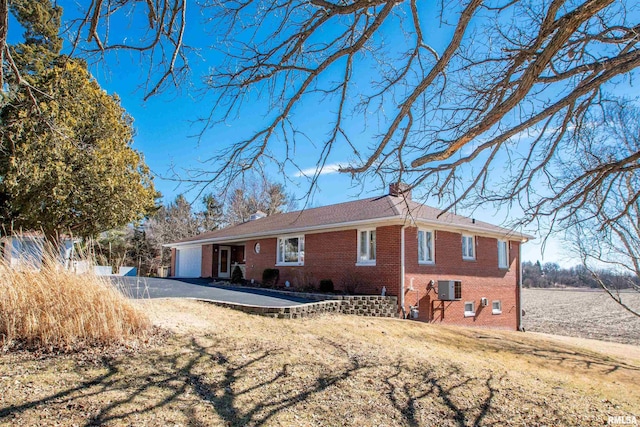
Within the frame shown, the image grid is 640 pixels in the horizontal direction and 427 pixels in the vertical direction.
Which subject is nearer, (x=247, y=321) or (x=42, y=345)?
(x=42, y=345)

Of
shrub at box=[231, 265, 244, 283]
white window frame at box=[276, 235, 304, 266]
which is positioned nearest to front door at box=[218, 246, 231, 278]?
shrub at box=[231, 265, 244, 283]

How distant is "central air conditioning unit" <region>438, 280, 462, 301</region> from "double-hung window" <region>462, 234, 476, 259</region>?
6.50 ft

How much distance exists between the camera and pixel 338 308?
453 inches

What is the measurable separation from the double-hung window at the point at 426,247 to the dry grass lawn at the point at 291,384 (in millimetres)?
6345

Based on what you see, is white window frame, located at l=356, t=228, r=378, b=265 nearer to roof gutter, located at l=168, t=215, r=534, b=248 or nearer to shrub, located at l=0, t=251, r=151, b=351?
roof gutter, located at l=168, t=215, r=534, b=248

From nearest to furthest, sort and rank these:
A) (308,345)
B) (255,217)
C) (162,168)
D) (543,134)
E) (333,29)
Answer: (162,168) → (333,29) → (543,134) → (308,345) → (255,217)

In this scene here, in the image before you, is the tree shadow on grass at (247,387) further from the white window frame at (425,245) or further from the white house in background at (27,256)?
the white window frame at (425,245)

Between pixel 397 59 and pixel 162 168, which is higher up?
pixel 397 59

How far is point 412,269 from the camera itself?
46.2 feet

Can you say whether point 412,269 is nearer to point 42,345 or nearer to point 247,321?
point 247,321

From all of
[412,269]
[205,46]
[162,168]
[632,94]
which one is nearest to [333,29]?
[205,46]

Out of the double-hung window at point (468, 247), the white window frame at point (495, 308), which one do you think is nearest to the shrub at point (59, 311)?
the double-hung window at point (468, 247)

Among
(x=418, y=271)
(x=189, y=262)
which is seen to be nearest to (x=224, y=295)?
(x=418, y=271)

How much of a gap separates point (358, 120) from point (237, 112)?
6.04ft
